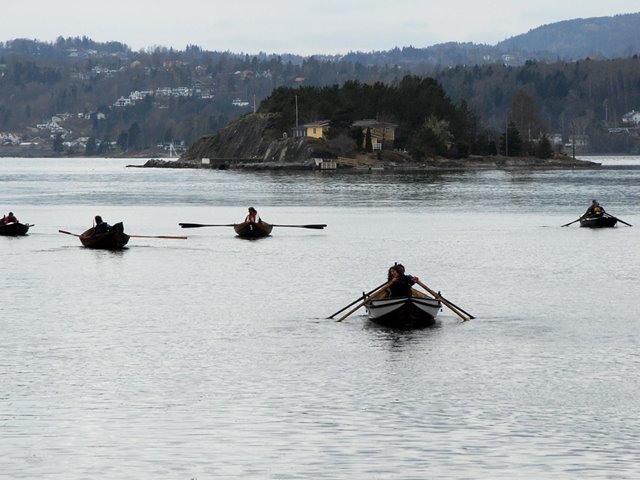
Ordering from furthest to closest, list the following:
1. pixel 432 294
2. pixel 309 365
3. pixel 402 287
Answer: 1. pixel 432 294
2. pixel 402 287
3. pixel 309 365

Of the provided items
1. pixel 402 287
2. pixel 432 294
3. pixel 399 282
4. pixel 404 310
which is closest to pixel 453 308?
pixel 432 294

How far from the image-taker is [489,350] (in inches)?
1522

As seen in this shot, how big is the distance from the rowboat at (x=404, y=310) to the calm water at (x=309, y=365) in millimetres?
842

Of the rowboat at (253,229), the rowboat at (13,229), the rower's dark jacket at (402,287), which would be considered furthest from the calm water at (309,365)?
the rowboat at (13,229)

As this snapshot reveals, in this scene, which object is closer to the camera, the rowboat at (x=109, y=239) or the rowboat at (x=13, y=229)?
the rowboat at (x=109, y=239)

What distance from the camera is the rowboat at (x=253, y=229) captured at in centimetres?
8644

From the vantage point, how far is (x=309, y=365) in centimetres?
3591

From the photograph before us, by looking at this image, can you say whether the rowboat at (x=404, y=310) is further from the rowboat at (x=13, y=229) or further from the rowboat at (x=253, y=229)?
the rowboat at (x=13, y=229)

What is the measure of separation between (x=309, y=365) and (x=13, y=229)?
55930mm

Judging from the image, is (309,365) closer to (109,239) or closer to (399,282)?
(399,282)

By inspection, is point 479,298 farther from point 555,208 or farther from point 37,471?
point 555,208

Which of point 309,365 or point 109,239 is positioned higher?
point 109,239

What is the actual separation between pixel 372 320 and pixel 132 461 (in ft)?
66.5

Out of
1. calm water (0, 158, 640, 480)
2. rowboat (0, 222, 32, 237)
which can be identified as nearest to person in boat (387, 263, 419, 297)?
calm water (0, 158, 640, 480)
